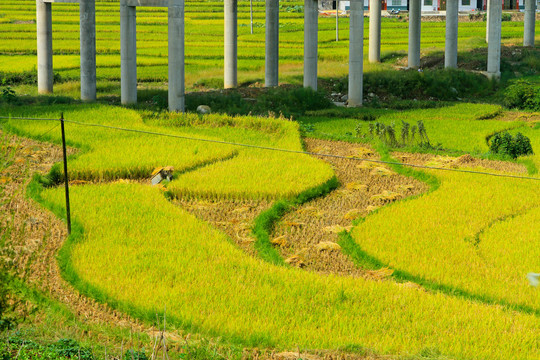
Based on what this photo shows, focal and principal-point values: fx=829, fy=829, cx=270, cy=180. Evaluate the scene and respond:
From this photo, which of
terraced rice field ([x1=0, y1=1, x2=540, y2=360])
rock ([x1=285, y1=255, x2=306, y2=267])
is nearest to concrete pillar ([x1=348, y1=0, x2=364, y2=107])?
terraced rice field ([x1=0, y1=1, x2=540, y2=360])

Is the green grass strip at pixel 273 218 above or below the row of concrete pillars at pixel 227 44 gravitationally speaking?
below

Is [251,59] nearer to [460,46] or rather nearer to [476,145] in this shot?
[460,46]

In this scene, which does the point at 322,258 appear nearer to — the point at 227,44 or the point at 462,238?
the point at 462,238

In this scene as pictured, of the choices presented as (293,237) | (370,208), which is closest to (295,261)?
(293,237)

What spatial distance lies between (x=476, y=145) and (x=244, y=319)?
1004 cm

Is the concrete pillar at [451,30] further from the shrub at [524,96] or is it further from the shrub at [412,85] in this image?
the shrub at [524,96]

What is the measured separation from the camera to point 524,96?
67.8 feet

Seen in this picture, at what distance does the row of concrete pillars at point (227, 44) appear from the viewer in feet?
59.2

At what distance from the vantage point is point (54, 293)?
7266 mm

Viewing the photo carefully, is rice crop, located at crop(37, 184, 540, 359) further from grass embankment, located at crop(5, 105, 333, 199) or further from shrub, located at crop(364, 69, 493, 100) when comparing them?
shrub, located at crop(364, 69, 493, 100)

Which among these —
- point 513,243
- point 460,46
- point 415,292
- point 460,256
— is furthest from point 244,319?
point 460,46

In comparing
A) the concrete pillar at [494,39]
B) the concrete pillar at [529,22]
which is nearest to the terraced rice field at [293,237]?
the concrete pillar at [494,39]

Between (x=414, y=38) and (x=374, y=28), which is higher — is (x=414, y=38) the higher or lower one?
the lower one

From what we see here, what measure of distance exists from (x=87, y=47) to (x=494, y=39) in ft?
41.9
